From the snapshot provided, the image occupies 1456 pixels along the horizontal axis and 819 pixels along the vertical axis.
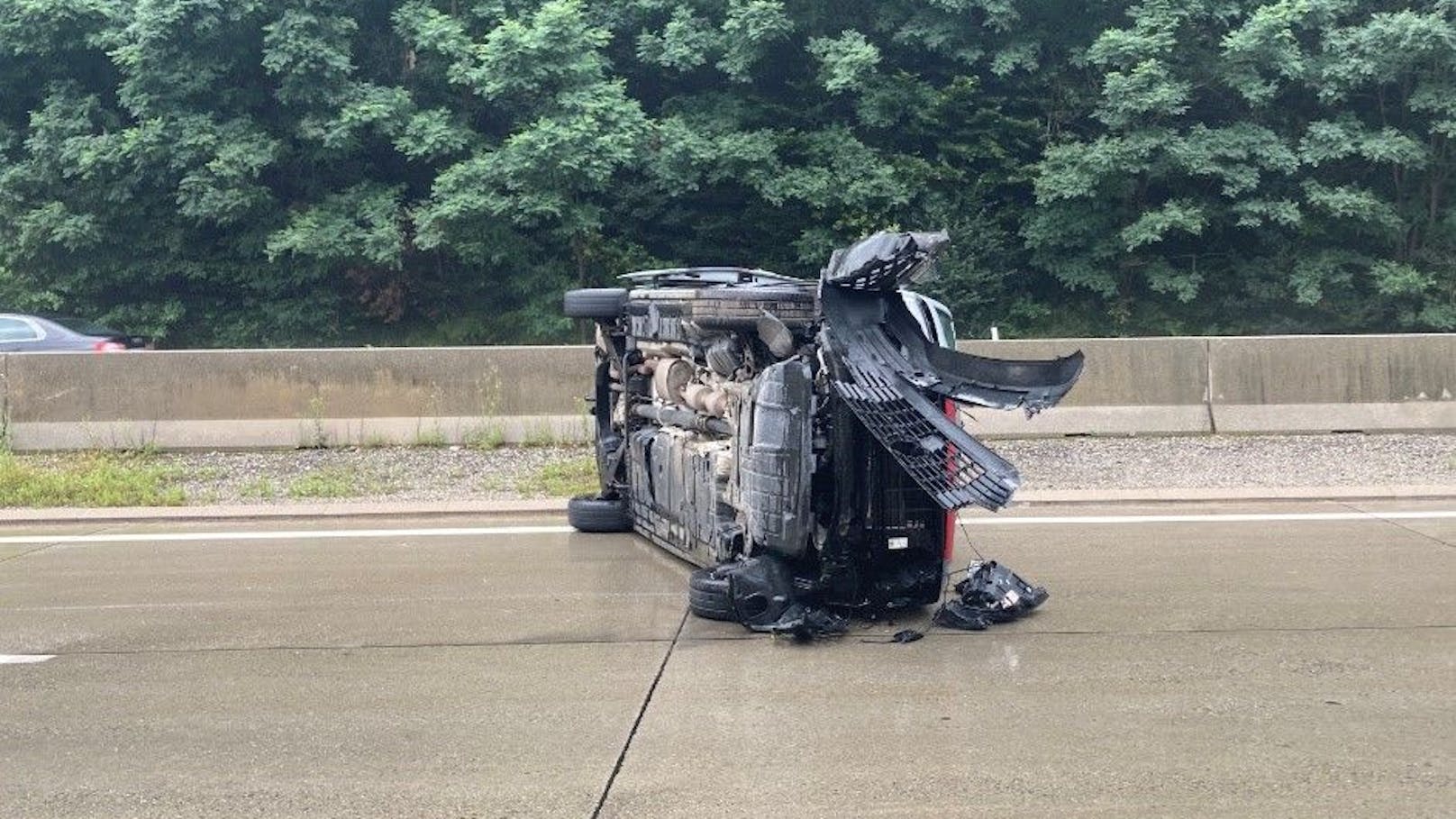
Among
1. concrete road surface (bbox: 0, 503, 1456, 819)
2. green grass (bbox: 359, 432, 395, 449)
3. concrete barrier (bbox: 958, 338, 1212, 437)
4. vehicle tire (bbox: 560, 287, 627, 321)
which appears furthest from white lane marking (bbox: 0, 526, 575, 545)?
concrete barrier (bbox: 958, 338, 1212, 437)

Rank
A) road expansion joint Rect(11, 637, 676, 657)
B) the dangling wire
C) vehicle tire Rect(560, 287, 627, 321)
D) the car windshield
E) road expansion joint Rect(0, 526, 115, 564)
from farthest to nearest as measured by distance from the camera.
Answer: the car windshield → road expansion joint Rect(0, 526, 115, 564) → vehicle tire Rect(560, 287, 627, 321) → the dangling wire → road expansion joint Rect(11, 637, 676, 657)

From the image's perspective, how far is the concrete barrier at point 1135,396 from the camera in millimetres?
12898

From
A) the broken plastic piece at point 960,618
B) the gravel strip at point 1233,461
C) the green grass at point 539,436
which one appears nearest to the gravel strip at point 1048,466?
the gravel strip at point 1233,461

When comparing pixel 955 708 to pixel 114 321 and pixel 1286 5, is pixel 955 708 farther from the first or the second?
pixel 114 321

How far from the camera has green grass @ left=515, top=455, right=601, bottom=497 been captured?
449 inches

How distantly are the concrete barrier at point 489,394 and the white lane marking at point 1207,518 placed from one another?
2693 mm

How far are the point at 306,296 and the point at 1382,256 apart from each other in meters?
17.1

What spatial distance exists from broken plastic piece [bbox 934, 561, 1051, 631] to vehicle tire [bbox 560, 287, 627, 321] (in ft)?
9.96

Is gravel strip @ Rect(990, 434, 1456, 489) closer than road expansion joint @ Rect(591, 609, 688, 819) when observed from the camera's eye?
No

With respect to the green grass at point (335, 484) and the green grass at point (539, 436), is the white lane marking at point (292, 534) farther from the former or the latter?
the green grass at point (539, 436)

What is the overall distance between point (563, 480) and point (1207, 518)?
5.12 m

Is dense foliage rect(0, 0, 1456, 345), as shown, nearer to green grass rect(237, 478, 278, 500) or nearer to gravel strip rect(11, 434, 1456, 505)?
gravel strip rect(11, 434, 1456, 505)

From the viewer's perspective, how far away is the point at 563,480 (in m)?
11.7

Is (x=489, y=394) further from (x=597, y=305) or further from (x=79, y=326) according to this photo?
(x=79, y=326)
